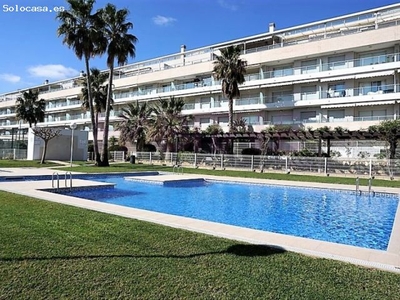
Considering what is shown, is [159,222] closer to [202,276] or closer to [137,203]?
[202,276]

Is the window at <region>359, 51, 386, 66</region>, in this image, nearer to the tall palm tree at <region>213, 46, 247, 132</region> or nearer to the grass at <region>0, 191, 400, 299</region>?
the tall palm tree at <region>213, 46, 247, 132</region>

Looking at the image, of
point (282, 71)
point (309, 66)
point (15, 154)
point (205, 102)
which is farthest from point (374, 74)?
point (15, 154)

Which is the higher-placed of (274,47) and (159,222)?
(274,47)

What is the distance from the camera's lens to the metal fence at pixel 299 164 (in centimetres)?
2412

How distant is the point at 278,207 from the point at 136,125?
98.8ft

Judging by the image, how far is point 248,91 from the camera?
141 feet

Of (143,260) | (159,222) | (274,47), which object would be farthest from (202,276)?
(274,47)

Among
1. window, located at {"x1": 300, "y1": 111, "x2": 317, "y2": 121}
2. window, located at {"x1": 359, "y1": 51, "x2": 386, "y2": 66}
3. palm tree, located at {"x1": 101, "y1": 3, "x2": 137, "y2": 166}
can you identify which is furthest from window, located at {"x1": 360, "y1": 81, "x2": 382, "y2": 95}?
palm tree, located at {"x1": 101, "y1": 3, "x2": 137, "y2": 166}

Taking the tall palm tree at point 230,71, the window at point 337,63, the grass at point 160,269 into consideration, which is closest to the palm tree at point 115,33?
the tall palm tree at point 230,71

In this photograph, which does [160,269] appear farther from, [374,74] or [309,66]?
[309,66]

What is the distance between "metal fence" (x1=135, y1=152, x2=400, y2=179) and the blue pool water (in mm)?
8406

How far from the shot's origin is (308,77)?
36812mm

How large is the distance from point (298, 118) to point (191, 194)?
2462cm

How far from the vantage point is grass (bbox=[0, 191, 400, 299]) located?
4.11 m
